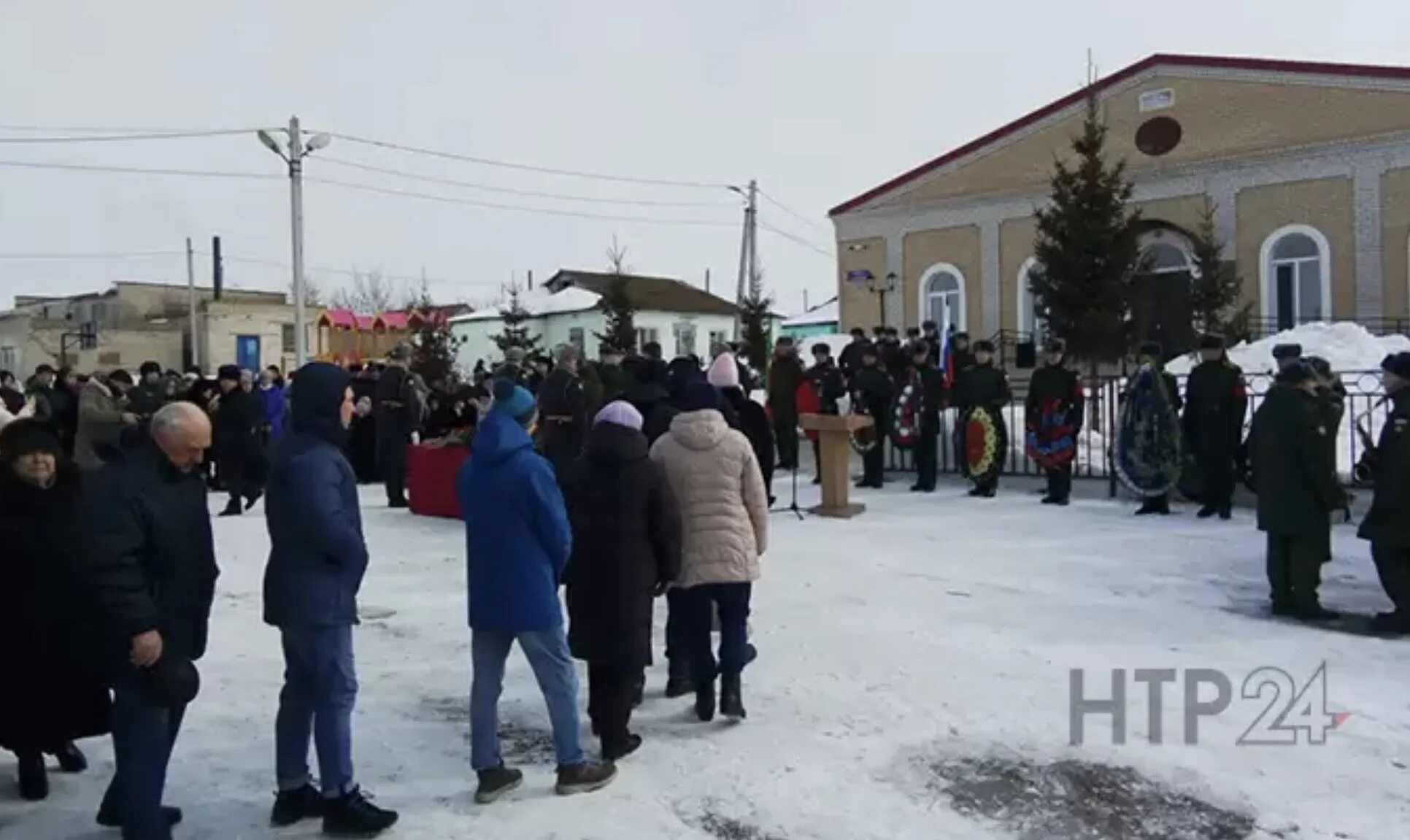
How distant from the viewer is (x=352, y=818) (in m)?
4.73

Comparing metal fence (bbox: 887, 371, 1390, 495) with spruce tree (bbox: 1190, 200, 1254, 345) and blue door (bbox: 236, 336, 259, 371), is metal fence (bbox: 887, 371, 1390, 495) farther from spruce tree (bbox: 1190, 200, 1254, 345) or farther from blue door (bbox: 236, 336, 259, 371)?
blue door (bbox: 236, 336, 259, 371)

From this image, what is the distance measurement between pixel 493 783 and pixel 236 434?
32.0ft

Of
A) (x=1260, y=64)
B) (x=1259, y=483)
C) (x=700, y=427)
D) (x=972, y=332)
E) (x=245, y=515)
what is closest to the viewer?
(x=700, y=427)

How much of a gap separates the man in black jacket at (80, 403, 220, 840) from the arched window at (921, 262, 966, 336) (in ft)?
93.2

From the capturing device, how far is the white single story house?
53312 mm

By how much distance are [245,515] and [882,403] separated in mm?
7544

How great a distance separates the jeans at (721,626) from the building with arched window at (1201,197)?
19930 mm

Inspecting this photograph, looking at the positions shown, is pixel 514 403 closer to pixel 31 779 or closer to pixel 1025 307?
pixel 31 779

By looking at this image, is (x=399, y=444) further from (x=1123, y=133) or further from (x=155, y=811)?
(x=1123, y=133)

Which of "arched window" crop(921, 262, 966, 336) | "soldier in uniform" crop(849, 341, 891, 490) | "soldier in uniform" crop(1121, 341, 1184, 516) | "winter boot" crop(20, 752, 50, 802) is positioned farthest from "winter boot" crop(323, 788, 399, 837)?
"arched window" crop(921, 262, 966, 336)

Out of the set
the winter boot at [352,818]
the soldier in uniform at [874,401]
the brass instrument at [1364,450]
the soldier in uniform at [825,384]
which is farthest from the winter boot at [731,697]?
the soldier in uniform at [874,401]

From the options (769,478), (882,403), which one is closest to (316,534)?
(769,478)

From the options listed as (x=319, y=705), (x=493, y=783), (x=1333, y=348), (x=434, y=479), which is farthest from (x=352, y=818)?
(x=1333, y=348)

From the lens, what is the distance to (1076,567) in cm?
981
